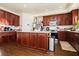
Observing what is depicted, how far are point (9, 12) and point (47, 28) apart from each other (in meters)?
3.25

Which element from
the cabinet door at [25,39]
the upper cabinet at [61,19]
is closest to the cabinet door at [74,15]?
the upper cabinet at [61,19]

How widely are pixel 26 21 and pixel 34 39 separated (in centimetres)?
400

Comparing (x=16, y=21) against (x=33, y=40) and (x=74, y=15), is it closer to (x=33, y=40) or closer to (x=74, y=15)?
(x=33, y=40)

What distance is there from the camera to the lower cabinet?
4.05 metres

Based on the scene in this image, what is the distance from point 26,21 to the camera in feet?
26.5

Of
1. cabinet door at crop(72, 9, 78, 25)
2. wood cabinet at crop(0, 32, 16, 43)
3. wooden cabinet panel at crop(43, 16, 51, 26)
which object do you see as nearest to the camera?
wood cabinet at crop(0, 32, 16, 43)

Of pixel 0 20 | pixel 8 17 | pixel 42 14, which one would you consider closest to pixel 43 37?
pixel 0 20

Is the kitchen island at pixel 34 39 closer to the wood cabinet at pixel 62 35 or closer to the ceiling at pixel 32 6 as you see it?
the ceiling at pixel 32 6

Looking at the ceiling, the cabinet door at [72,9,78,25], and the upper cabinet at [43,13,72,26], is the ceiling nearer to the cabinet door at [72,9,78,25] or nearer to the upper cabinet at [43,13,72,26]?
the cabinet door at [72,9,78,25]

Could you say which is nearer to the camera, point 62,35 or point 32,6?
point 32,6

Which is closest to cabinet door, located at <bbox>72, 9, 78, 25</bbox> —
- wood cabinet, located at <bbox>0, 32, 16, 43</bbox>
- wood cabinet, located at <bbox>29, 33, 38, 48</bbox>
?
wood cabinet, located at <bbox>29, 33, 38, 48</bbox>

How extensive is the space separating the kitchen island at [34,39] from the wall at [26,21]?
122 inches

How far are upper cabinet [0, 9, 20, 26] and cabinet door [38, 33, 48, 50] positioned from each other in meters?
3.12

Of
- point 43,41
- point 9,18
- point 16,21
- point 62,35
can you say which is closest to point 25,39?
point 43,41
